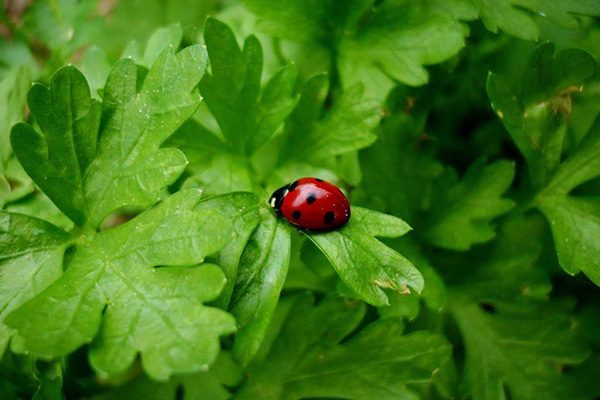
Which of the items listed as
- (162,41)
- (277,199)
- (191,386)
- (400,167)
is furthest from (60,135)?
(400,167)

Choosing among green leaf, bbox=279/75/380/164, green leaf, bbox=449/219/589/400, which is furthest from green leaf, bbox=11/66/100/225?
green leaf, bbox=449/219/589/400

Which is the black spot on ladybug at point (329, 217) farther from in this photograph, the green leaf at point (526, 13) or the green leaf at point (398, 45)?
the green leaf at point (526, 13)

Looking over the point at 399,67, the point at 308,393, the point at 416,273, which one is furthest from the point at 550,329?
the point at 399,67

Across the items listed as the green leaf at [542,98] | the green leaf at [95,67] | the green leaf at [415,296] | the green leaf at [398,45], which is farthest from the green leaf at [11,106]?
the green leaf at [542,98]

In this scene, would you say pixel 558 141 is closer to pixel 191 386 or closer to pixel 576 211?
pixel 576 211

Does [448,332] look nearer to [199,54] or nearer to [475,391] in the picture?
[475,391]
